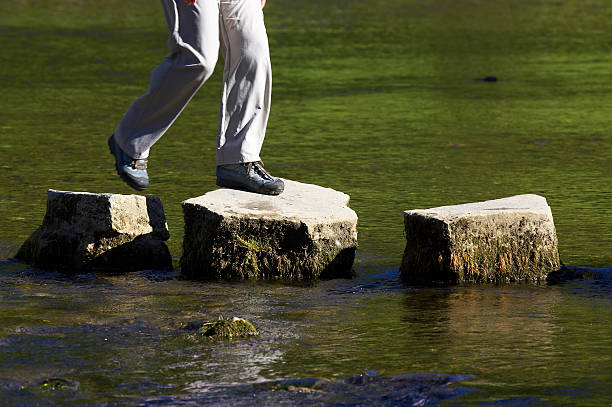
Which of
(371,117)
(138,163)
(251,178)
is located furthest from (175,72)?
(371,117)

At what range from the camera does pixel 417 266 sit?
5977 mm

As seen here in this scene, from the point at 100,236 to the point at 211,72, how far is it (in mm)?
957

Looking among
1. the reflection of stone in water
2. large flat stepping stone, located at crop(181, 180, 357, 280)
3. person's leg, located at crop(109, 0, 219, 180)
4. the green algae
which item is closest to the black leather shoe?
large flat stepping stone, located at crop(181, 180, 357, 280)

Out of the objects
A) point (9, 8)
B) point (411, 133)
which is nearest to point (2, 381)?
point (411, 133)

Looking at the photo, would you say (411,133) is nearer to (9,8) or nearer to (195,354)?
(195,354)

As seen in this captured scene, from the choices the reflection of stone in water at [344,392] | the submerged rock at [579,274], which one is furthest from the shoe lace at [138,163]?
the reflection of stone in water at [344,392]

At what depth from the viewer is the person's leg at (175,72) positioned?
6051 mm

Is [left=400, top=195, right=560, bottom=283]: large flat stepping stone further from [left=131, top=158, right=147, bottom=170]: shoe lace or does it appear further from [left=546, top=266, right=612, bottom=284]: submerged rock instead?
[left=131, top=158, right=147, bottom=170]: shoe lace

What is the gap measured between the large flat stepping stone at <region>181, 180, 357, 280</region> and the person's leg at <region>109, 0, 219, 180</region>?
0.46 metres

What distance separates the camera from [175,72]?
614cm

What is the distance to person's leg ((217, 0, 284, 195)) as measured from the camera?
20.5ft

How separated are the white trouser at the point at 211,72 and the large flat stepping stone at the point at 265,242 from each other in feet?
1.47

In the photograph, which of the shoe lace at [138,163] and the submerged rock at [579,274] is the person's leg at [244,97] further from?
the submerged rock at [579,274]

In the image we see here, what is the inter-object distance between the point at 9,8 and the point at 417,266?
68.9 ft
